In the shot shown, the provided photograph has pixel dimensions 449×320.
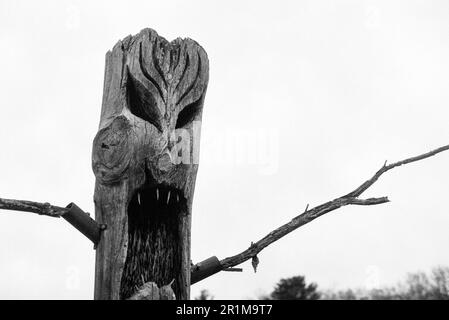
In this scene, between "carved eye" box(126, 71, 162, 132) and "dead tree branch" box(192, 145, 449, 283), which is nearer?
"carved eye" box(126, 71, 162, 132)

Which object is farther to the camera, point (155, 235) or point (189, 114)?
point (189, 114)

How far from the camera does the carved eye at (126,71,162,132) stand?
11.6ft

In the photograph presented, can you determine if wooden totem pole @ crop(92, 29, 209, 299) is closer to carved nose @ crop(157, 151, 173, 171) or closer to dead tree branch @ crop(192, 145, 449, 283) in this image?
carved nose @ crop(157, 151, 173, 171)

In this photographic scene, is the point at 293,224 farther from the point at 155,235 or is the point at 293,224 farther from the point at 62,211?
the point at 62,211

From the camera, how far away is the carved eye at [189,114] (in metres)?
3.73

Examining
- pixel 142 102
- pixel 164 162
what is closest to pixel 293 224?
pixel 164 162

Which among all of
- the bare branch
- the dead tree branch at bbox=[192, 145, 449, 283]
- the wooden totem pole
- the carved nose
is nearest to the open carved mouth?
the wooden totem pole

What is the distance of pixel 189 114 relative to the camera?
3.77 m

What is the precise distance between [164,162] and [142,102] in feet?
1.61

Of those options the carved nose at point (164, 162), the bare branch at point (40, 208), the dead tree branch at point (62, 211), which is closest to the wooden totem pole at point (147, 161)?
the carved nose at point (164, 162)

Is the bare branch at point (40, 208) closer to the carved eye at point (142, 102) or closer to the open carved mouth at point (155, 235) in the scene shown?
the open carved mouth at point (155, 235)
